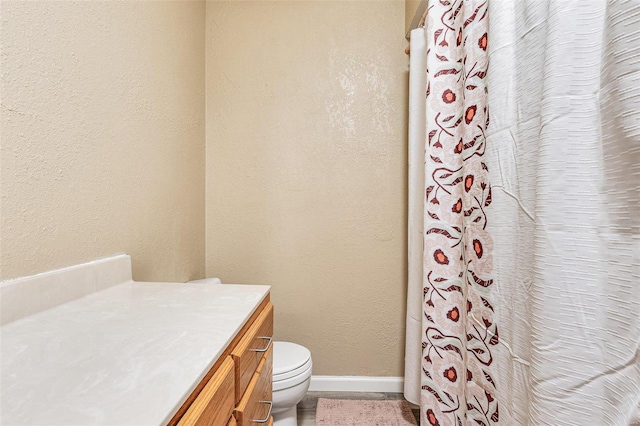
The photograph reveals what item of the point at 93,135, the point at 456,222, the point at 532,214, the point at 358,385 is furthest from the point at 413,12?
the point at 358,385

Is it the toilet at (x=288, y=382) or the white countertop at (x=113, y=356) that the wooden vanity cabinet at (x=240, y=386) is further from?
the toilet at (x=288, y=382)

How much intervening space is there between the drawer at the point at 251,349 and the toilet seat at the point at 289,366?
42 centimetres

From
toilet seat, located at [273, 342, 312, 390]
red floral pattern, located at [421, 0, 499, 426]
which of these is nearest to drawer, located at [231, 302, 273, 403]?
toilet seat, located at [273, 342, 312, 390]

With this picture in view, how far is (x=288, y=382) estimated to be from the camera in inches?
53.3

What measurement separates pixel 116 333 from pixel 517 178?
3.20 ft

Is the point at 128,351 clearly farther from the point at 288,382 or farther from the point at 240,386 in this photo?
the point at 288,382

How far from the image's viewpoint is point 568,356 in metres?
0.58

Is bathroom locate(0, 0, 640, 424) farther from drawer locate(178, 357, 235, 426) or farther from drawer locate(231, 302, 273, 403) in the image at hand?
drawer locate(178, 357, 235, 426)

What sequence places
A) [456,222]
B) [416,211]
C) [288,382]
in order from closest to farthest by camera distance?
[456,222]
[288,382]
[416,211]

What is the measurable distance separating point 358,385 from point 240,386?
4.64 feet

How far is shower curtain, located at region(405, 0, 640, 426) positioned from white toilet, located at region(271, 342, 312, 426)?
1.73 feet

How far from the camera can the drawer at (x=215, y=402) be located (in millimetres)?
473

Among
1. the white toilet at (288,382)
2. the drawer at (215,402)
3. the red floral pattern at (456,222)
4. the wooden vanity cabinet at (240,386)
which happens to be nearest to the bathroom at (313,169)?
the white toilet at (288,382)

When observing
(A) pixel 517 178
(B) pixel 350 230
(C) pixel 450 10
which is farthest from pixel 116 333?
(C) pixel 450 10
